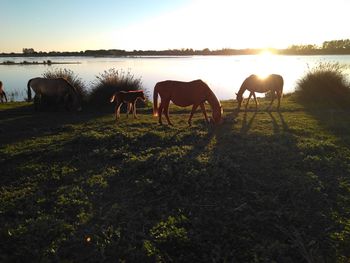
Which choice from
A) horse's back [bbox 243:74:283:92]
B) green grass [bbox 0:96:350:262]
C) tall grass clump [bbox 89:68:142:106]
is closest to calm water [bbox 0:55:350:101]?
tall grass clump [bbox 89:68:142:106]

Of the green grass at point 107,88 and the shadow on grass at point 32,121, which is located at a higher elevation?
the green grass at point 107,88

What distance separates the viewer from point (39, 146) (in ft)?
28.4

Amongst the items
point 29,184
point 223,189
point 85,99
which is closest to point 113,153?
point 29,184

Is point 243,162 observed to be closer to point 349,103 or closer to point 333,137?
point 333,137

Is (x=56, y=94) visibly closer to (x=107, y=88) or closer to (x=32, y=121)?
(x=107, y=88)

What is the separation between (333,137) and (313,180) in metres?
3.92

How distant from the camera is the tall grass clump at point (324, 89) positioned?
54.7 ft

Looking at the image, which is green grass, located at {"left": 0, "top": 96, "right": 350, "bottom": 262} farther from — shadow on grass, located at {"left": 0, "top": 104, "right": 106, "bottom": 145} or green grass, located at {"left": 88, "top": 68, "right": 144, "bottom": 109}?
green grass, located at {"left": 88, "top": 68, "right": 144, "bottom": 109}

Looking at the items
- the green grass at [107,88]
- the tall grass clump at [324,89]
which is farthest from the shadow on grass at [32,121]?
the tall grass clump at [324,89]

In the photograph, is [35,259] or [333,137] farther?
[333,137]

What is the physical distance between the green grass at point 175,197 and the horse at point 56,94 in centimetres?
545

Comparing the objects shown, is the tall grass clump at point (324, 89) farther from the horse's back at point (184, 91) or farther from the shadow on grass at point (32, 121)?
the shadow on grass at point (32, 121)

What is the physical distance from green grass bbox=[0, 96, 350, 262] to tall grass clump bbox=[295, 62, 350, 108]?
7358 mm

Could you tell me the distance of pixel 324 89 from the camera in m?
A: 17.5
